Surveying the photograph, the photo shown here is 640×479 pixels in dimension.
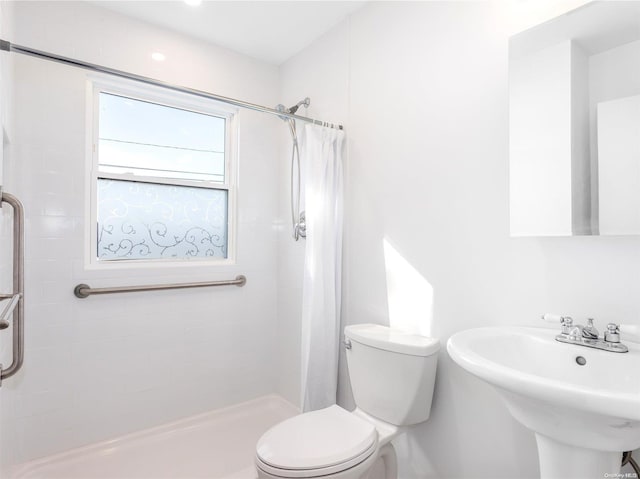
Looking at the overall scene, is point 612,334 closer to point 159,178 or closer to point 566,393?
point 566,393

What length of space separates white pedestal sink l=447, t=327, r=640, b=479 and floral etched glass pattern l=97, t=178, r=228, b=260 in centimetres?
179

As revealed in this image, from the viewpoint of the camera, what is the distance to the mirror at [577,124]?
106 centimetres

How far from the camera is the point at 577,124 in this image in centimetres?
115

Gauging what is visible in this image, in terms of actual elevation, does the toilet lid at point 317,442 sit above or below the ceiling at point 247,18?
below

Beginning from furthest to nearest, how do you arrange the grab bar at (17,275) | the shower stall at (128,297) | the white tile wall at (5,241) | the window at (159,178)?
the window at (159,178)
the shower stall at (128,297)
the white tile wall at (5,241)
the grab bar at (17,275)

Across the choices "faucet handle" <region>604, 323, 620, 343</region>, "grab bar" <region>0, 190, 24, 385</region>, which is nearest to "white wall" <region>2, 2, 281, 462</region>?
"grab bar" <region>0, 190, 24, 385</region>

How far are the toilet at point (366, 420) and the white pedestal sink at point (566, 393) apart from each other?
14.6 inches

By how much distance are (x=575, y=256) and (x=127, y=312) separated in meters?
2.18

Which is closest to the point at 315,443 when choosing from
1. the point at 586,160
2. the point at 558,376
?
the point at 558,376

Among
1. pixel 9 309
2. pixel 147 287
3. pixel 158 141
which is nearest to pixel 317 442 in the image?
pixel 9 309

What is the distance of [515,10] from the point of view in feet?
4.35

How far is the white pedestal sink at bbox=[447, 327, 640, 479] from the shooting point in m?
0.75

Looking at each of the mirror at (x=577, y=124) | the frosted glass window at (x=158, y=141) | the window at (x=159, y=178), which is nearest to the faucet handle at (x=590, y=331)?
the mirror at (x=577, y=124)

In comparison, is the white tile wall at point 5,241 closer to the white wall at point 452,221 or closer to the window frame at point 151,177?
the window frame at point 151,177
